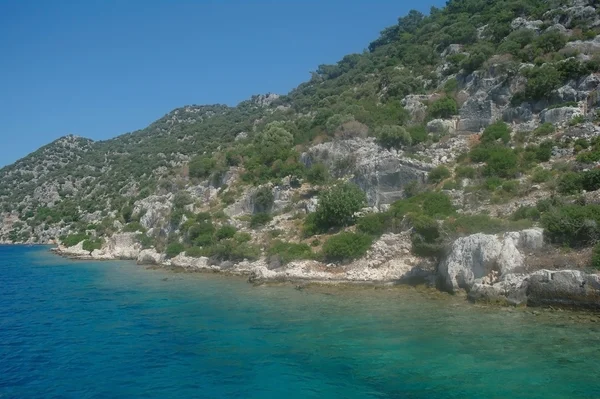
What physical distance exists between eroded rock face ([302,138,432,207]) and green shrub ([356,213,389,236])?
395cm

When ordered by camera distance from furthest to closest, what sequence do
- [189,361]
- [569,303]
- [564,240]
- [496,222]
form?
[496,222] < [564,240] < [569,303] < [189,361]

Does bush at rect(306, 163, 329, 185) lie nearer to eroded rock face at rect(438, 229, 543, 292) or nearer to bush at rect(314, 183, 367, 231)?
bush at rect(314, 183, 367, 231)

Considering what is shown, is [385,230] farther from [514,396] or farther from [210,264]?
[514,396]

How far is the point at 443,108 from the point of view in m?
41.3

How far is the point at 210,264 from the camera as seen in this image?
113 ft

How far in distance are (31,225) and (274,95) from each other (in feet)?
220

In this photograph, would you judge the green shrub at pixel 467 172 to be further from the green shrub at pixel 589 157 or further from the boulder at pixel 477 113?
the boulder at pixel 477 113

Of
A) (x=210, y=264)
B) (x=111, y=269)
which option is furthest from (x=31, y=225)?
(x=210, y=264)

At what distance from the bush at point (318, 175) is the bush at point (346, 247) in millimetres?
11014

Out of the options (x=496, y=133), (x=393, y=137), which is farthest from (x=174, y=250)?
(x=496, y=133)

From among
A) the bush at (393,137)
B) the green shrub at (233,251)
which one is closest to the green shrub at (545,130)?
the bush at (393,137)

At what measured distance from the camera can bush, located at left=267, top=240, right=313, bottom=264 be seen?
95.6 feet

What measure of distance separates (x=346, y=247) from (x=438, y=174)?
10.2 metres

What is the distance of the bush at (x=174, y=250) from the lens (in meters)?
39.0
